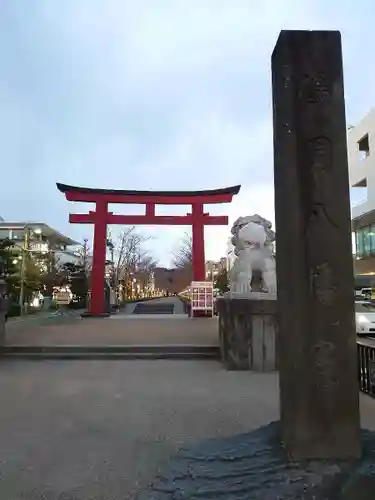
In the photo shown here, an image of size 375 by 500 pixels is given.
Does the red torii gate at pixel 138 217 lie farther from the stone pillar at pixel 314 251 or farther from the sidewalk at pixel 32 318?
the stone pillar at pixel 314 251

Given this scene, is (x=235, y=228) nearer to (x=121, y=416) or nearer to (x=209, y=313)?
(x=209, y=313)

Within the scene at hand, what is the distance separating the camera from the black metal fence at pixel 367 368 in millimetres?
6469

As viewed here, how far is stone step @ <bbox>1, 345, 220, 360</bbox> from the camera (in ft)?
32.6

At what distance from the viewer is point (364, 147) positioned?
36562mm

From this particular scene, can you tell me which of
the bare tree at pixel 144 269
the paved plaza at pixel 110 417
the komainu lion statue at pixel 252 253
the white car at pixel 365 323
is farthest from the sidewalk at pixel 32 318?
the bare tree at pixel 144 269

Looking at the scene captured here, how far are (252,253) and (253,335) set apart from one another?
18.9 feet

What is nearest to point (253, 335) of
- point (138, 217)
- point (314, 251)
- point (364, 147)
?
point (314, 251)

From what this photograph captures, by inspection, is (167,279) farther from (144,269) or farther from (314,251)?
(314,251)

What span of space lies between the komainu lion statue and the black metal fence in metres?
6.65

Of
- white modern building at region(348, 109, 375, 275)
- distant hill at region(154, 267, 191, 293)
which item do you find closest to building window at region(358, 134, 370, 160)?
white modern building at region(348, 109, 375, 275)

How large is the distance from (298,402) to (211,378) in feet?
15.6

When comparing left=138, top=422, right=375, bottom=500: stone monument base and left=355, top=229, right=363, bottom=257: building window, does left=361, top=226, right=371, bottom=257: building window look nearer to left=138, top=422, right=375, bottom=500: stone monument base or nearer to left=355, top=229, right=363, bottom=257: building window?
left=355, top=229, right=363, bottom=257: building window

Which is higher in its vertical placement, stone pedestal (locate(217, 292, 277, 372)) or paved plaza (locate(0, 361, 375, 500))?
stone pedestal (locate(217, 292, 277, 372))

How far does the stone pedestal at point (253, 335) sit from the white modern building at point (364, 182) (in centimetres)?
2758
